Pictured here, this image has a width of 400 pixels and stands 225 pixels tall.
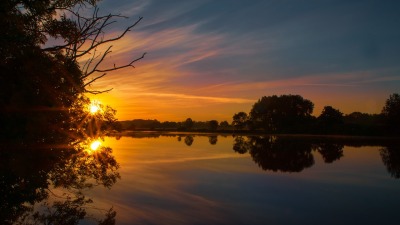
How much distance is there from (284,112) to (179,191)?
14240 centimetres

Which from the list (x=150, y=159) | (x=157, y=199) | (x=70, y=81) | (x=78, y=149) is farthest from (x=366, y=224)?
(x=150, y=159)

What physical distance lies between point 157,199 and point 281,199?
338 inches

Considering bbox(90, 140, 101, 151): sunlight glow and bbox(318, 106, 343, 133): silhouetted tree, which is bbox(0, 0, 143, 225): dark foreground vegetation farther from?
bbox(318, 106, 343, 133): silhouetted tree

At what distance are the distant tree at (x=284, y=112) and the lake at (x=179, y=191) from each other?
119542 mm

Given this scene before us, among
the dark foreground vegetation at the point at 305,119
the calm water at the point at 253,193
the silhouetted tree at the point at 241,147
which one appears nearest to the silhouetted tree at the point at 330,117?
the dark foreground vegetation at the point at 305,119

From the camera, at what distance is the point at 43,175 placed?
13.7m

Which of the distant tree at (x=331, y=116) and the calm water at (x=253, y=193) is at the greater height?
the distant tree at (x=331, y=116)

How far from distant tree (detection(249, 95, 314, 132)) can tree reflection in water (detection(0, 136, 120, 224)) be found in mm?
141297

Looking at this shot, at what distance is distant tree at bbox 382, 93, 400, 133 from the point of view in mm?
107125

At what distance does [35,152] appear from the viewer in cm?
1220

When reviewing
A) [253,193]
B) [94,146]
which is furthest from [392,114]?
[94,146]

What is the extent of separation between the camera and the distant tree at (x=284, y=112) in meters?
162

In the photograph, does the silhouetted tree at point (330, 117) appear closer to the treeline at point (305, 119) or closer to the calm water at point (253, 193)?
the treeline at point (305, 119)

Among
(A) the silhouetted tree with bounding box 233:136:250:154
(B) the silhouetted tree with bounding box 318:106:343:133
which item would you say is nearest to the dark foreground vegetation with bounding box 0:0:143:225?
(A) the silhouetted tree with bounding box 233:136:250:154
